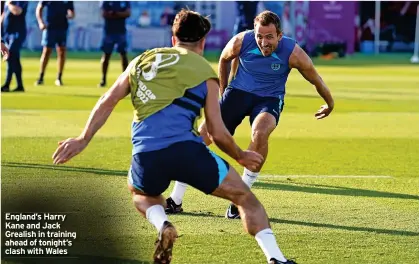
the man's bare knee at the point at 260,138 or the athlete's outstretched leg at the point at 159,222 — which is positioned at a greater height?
the athlete's outstretched leg at the point at 159,222

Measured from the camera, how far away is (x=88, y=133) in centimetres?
657

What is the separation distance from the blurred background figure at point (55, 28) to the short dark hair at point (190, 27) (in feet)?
53.0

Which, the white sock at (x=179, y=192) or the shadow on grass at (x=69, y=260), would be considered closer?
the shadow on grass at (x=69, y=260)

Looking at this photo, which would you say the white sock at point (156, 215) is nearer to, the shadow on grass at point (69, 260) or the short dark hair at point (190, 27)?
the shadow on grass at point (69, 260)

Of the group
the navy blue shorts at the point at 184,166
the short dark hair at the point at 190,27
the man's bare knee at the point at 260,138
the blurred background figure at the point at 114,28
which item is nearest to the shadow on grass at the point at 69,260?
the navy blue shorts at the point at 184,166

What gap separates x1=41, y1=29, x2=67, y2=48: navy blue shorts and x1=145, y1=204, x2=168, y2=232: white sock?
16354mm

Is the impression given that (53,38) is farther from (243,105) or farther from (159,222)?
(159,222)

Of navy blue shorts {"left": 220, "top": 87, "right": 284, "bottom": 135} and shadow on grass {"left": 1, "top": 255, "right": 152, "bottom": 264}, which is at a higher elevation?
navy blue shorts {"left": 220, "top": 87, "right": 284, "bottom": 135}

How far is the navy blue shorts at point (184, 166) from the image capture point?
6426 mm

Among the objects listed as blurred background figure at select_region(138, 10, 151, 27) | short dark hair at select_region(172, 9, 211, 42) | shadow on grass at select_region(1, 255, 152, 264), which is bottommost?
blurred background figure at select_region(138, 10, 151, 27)

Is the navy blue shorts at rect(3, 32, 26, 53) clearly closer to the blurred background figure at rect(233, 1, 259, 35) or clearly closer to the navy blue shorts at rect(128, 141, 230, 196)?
the blurred background figure at rect(233, 1, 259, 35)

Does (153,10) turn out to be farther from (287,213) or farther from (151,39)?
(287,213)

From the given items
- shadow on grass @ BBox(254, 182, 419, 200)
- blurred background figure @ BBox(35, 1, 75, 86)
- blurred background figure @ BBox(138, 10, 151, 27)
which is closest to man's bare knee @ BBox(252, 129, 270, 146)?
shadow on grass @ BBox(254, 182, 419, 200)

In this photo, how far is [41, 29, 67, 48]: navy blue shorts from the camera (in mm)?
22750
